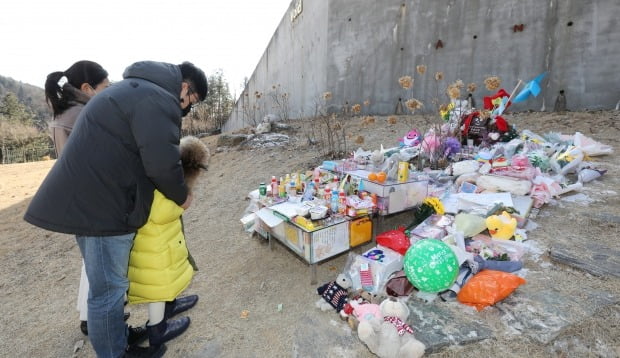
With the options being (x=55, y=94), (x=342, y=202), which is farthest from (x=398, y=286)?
(x=55, y=94)

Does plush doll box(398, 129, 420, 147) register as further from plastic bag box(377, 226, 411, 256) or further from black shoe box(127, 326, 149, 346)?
black shoe box(127, 326, 149, 346)

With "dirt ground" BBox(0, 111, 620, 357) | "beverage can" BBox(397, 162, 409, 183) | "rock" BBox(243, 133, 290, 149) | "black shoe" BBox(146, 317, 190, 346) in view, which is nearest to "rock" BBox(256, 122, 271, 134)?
"rock" BBox(243, 133, 290, 149)

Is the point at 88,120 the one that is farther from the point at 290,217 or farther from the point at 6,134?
the point at 6,134

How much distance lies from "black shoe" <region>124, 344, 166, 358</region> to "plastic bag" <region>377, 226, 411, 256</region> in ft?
4.77

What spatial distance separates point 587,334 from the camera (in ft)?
4.42

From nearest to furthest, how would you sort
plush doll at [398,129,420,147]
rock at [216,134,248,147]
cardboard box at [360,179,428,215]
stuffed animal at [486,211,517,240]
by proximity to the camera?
stuffed animal at [486,211,517,240] → cardboard box at [360,179,428,215] → plush doll at [398,129,420,147] → rock at [216,134,248,147]

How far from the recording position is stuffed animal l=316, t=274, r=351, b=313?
179 centimetres

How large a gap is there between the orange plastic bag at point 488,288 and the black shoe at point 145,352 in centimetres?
165

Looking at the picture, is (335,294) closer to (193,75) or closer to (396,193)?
(396,193)

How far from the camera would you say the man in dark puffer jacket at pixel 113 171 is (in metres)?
1.18

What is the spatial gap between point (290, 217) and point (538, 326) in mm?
1428

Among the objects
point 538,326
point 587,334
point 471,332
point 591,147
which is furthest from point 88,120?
point 591,147

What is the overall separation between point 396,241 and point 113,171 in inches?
64.8

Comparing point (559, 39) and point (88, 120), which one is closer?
point (88, 120)
